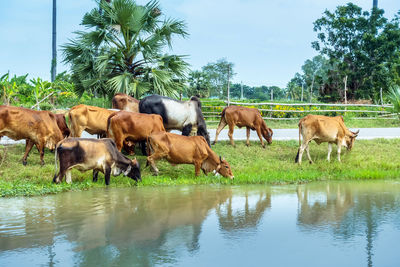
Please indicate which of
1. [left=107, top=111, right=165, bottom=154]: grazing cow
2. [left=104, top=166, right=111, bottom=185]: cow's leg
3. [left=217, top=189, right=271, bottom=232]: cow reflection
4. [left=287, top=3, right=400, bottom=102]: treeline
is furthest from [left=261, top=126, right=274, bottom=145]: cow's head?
[left=287, top=3, right=400, bottom=102]: treeline

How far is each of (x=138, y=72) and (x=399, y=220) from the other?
38.3ft

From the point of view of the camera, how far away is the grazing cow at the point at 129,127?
11.9 m

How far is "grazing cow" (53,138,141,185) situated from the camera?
9.68 metres

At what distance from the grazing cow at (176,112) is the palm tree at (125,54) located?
3.10 m

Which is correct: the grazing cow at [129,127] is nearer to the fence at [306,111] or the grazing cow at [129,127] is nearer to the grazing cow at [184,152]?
the grazing cow at [184,152]

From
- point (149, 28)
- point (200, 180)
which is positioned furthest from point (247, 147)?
point (149, 28)

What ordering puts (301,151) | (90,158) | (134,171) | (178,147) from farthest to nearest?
1. (301,151)
2. (178,147)
3. (134,171)
4. (90,158)

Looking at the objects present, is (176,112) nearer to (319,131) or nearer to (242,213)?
(319,131)

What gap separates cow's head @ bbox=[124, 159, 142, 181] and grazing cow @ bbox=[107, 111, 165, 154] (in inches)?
53.7

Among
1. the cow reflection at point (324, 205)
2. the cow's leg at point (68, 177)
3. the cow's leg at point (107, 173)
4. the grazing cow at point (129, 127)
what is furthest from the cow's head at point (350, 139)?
the cow's leg at point (68, 177)

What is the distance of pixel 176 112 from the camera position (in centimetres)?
1373

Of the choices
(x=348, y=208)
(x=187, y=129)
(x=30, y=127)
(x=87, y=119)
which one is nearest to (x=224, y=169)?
(x=187, y=129)

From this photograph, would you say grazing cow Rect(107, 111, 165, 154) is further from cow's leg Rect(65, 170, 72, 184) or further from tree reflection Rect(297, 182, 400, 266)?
tree reflection Rect(297, 182, 400, 266)

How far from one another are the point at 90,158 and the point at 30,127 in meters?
2.96
